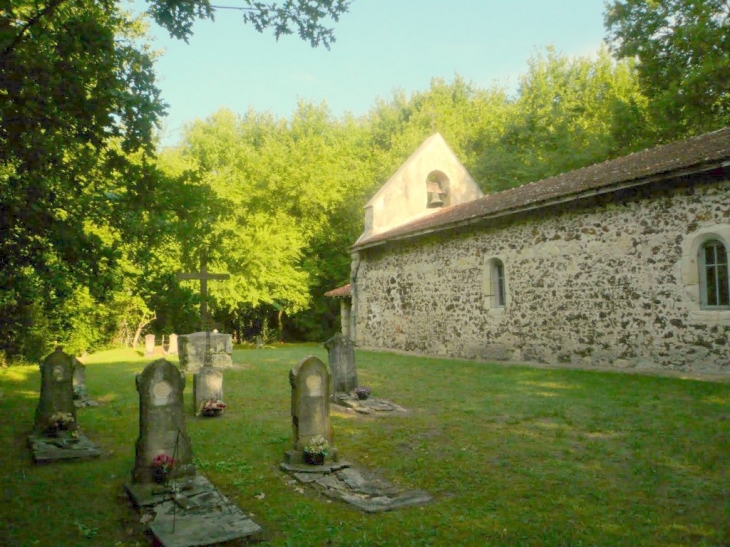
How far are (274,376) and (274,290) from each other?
726 inches

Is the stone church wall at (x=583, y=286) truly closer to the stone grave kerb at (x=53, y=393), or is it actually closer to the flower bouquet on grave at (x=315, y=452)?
the flower bouquet on grave at (x=315, y=452)

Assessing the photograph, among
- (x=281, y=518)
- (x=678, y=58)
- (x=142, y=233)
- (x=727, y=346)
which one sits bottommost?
(x=281, y=518)

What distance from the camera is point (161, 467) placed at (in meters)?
5.74

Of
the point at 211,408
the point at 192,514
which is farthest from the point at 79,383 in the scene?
the point at 192,514

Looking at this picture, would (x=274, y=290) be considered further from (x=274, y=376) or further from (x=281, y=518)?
(x=281, y=518)

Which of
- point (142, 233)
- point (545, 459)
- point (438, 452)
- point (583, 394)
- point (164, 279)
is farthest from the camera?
point (583, 394)

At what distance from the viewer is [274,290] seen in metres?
32.4

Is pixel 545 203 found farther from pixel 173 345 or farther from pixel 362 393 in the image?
pixel 173 345

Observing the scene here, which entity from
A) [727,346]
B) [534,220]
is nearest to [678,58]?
[534,220]

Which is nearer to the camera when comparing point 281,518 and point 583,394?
point 281,518

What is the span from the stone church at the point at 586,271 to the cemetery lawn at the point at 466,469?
1512 millimetres

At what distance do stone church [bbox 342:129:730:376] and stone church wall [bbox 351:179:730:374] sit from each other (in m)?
0.03

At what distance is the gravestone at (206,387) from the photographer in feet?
31.8

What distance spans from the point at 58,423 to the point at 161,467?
317cm
